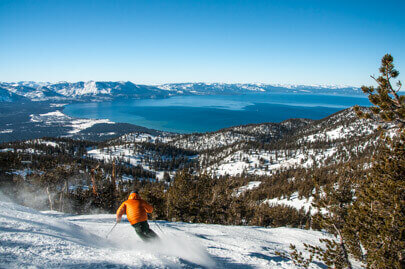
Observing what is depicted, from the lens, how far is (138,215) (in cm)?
952

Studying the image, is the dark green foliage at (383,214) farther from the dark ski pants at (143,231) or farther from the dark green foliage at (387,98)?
the dark ski pants at (143,231)

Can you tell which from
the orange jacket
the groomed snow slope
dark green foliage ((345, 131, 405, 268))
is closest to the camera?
the groomed snow slope

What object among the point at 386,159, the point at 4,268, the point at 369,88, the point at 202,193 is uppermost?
the point at 369,88

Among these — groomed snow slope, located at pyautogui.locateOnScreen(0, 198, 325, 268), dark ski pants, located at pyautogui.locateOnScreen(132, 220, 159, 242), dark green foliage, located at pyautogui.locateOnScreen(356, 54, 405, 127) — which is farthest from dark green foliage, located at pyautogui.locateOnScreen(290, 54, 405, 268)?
dark ski pants, located at pyautogui.locateOnScreen(132, 220, 159, 242)

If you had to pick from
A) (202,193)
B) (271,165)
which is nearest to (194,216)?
(202,193)

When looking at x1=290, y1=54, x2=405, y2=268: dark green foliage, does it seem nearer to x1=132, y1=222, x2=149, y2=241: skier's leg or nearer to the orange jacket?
x1=132, y1=222, x2=149, y2=241: skier's leg

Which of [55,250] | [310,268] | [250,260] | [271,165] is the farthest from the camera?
[271,165]

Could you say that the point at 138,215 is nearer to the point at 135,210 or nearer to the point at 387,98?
the point at 135,210

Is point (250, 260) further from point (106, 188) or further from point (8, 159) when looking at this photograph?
point (8, 159)

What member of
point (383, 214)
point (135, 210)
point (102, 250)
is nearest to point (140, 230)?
point (135, 210)

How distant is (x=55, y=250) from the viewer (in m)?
7.09

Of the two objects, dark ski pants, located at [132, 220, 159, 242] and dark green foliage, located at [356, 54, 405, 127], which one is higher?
dark green foliage, located at [356, 54, 405, 127]

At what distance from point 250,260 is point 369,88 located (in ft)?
31.3

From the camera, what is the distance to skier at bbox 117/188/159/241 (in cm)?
952
